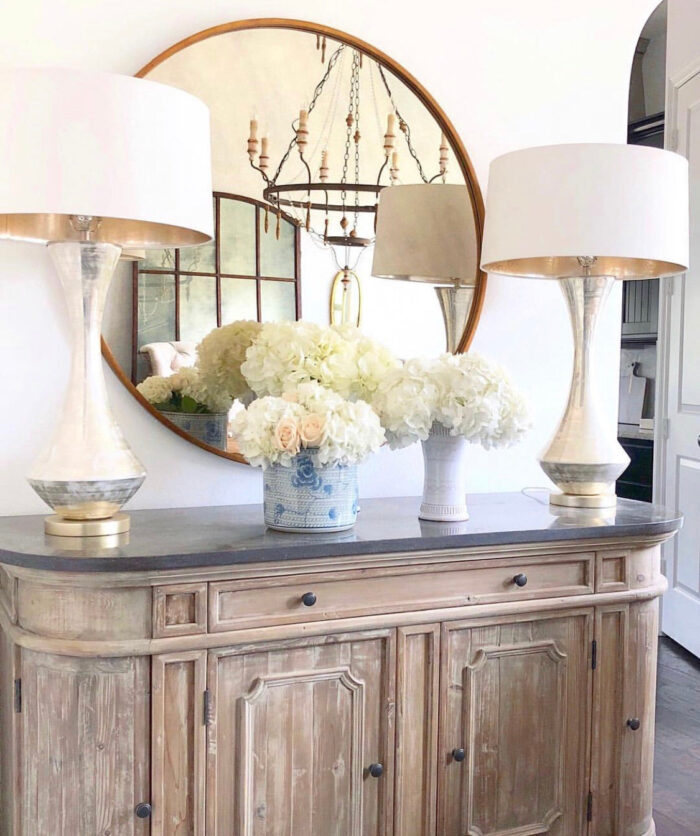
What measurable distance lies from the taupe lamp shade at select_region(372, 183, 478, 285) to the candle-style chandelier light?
4 cm

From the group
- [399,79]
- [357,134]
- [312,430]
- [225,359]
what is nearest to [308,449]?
[312,430]

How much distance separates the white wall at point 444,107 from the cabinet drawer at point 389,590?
1.73ft

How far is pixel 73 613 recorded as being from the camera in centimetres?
153

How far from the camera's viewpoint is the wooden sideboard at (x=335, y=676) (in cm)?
154

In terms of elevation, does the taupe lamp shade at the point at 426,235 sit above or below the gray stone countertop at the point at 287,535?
above

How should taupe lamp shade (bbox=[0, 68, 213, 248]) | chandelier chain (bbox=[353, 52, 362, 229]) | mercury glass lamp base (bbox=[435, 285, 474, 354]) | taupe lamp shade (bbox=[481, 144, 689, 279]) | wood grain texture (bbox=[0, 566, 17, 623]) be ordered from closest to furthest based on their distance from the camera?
taupe lamp shade (bbox=[0, 68, 213, 248])
wood grain texture (bbox=[0, 566, 17, 623])
taupe lamp shade (bbox=[481, 144, 689, 279])
chandelier chain (bbox=[353, 52, 362, 229])
mercury glass lamp base (bbox=[435, 285, 474, 354])

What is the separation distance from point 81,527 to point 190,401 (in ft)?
1.67

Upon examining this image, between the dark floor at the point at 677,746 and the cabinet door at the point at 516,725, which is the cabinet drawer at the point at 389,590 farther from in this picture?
the dark floor at the point at 677,746

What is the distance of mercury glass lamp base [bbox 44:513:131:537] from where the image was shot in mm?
1637

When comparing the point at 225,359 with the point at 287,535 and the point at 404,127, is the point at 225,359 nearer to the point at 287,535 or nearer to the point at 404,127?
the point at 287,535

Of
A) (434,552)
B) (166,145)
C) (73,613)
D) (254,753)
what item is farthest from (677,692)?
(166,145)

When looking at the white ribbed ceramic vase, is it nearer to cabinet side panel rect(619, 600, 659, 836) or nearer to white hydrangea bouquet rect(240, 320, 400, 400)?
white hydrangea bouquet rect(240, 320, 400, 400)

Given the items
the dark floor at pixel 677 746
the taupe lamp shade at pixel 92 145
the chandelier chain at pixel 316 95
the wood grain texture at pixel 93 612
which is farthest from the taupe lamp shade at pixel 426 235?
the dark floor at pixel 677 746

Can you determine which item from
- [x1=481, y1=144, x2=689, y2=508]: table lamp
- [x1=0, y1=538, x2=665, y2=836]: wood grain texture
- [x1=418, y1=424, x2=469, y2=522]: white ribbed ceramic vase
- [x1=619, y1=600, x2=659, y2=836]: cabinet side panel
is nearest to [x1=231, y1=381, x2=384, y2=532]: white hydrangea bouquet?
[x1=0, y1=538, x2=665, y2=836]: wood grain texture
